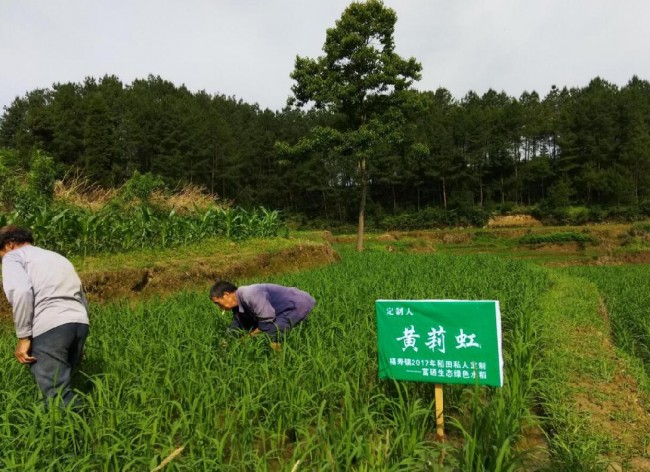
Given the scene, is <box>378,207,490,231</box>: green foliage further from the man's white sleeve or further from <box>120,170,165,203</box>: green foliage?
the man's white sleeve

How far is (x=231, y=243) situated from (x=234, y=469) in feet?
27.0

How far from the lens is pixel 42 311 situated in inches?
110

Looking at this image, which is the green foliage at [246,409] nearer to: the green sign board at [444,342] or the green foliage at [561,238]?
the green sign board at [444,342]

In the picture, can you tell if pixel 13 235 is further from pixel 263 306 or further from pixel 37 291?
pixel 263 306

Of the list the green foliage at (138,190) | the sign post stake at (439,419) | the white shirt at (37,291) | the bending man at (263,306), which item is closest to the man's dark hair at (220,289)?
the bending man at (263,306)

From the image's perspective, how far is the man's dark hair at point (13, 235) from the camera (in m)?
2.87

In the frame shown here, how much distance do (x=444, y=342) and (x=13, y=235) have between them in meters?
2.91

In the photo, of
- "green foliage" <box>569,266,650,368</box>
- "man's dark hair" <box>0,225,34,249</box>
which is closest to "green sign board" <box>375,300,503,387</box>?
"man's dark hair" <box>0,225,34,249</box>

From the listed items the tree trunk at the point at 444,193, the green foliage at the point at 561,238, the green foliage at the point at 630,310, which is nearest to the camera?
the green foliage at the point at 630,310

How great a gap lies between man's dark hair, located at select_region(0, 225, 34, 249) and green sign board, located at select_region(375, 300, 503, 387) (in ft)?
8.28

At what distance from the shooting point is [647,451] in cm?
256

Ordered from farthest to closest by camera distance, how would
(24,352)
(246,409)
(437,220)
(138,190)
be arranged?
(437,220), (138,190), (24,352), (246,409)

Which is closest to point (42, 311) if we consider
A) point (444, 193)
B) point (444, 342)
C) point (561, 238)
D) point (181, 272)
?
point (444, 342)

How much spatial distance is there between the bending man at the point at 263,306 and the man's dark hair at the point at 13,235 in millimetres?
1361
